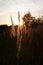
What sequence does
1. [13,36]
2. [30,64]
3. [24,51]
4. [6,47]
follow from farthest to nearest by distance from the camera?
[13,36] < [6,47] < [24,51] < [30,64]

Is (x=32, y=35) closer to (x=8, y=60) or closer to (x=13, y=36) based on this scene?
(x=13, y=36)

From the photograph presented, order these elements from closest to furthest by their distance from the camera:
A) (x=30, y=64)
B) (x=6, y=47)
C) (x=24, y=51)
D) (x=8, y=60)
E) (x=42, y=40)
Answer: (x=30, y=64) → (x=8, y=60) → (x=24, y=51) → (x=42, y=40) → (x=6, y=47)

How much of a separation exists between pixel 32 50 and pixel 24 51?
38cm

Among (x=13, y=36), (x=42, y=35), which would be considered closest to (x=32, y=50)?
(x=42, y=35)

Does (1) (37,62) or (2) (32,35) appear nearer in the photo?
(1) (37,62)

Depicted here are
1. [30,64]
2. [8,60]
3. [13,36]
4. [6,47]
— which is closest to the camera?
[30,64]

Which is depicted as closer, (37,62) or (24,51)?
(37,62)

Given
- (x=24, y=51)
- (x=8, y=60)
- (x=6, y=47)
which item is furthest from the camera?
(x=6, y=47)

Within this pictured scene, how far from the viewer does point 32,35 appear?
513 inches

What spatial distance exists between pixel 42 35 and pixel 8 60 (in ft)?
10.9

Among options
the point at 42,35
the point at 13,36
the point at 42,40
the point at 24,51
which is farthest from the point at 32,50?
the point at 13,36

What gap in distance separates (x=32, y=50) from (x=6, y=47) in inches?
91.9

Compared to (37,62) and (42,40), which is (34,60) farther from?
(42,40)

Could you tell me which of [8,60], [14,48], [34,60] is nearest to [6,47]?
[14,48]
